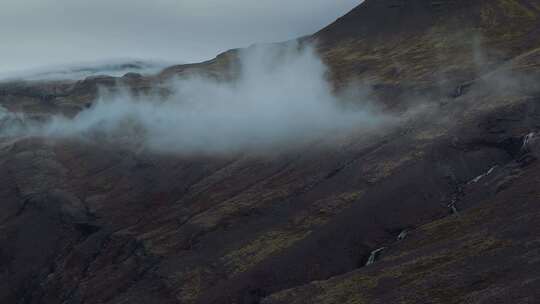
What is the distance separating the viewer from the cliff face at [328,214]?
63031 millimetres

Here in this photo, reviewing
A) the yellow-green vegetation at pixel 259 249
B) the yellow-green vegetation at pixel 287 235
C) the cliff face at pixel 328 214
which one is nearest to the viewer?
the cliff face at pixel 328 214

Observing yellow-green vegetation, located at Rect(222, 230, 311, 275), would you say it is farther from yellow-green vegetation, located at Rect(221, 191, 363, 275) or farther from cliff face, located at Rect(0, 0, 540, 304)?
cliff face, located at Rect(0, 0, 540, 304)

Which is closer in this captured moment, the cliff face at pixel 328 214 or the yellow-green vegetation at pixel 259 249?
the cliff face at pixel 328 214

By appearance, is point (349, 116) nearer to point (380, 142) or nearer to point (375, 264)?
point (380, 142)

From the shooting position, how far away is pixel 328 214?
8312 cm

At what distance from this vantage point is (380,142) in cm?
10050

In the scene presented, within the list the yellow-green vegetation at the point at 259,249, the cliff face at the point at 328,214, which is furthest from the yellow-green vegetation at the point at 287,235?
the cliff face at the point at 328,214

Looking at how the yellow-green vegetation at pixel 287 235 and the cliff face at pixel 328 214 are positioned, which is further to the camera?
the yellow-green vegetation at pixel 287 235

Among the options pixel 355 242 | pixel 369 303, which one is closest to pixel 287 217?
pixel 355 242

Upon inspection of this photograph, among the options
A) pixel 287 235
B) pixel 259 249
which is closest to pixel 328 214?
pixel 287 235

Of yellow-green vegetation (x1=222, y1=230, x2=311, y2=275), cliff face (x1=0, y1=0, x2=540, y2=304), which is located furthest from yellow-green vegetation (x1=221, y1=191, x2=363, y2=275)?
cliff face (x1=0, y1=0, x2=540, y2=304)

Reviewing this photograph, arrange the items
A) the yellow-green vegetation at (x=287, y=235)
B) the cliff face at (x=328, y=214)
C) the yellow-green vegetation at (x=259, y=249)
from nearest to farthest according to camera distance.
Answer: the cliff face at (x=328, y=214)
the yellow-green vegetation at (x=259, y=249)
the yellow-green vegetation at (x=287, y=235)

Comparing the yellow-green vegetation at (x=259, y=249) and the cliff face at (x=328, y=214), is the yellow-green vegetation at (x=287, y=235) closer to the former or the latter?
the yellow-green vegetation at (x=259, y=249)

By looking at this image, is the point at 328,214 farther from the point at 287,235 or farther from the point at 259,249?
the point at 259,249
